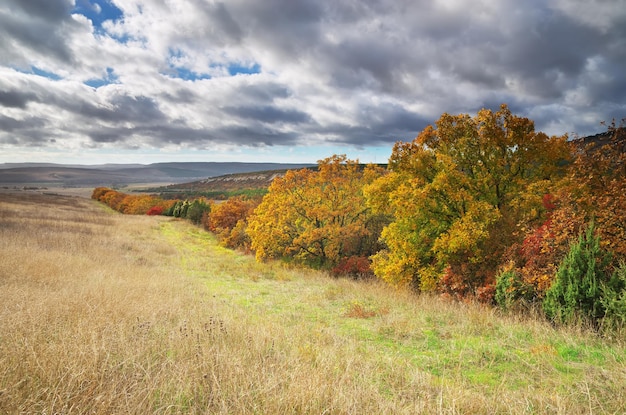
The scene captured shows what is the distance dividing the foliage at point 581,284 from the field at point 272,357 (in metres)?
0.88

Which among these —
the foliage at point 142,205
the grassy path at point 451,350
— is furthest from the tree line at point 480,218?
the foliage at point 142,205

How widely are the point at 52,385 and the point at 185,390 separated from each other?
187cm

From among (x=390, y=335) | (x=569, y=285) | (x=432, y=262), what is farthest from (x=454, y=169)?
(x=390, y=335)

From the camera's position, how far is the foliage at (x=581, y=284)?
10.2 m

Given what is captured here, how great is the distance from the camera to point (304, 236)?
26.0m

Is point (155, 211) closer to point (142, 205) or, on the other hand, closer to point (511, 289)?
point (142, 205)

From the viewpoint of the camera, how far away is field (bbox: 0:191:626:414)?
16.5 ft

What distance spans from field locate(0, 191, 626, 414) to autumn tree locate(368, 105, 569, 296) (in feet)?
11.4

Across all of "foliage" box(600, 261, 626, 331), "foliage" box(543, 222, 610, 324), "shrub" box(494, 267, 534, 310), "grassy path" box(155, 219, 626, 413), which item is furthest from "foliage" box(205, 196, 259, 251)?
"foliage" box(600, 261, 626, 331)

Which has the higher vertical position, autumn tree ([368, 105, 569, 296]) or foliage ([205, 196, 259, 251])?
autumn tree ([368, 105, 569, 296])

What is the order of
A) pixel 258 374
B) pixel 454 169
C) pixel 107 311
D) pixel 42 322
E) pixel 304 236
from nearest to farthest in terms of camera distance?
pixel 258 374 → pixel 42 322 → pixel 107 311 → pixel 454 169 → pixel 304 236

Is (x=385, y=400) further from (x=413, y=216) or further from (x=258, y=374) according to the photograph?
(x=413, y=216)

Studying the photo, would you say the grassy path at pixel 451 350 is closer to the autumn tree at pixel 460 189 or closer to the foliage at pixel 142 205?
the autumn tree at pixel 460 189

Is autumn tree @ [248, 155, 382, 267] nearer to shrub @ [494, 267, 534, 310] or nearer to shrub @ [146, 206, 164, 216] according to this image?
shrub @ [494, 267, 534, 310]
